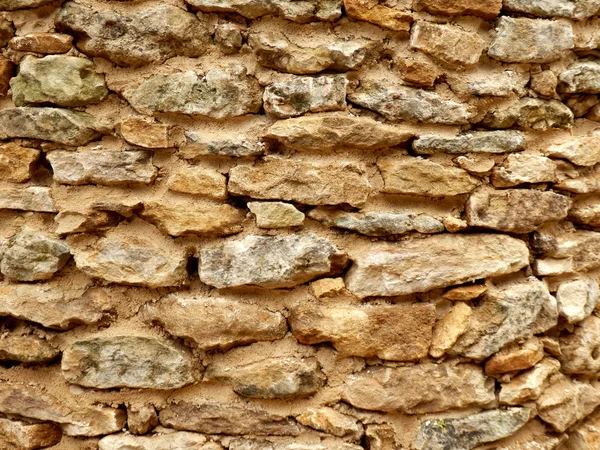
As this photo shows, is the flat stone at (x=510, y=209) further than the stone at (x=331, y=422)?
Yes

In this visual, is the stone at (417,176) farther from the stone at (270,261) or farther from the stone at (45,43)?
the stone at (45,43)

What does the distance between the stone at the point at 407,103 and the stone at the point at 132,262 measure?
658 mm

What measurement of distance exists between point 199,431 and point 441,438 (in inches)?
25.2

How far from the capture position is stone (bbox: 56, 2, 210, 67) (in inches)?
56.0

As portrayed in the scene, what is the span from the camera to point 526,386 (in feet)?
4.76

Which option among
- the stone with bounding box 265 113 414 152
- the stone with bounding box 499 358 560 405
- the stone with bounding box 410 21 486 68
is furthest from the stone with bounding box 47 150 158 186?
the stone with bounding box 499 358 560 405

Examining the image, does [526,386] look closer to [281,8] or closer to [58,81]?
[281,8]

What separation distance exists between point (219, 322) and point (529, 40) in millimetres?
1178

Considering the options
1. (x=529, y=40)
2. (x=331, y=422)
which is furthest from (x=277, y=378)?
(x=529, y=40)

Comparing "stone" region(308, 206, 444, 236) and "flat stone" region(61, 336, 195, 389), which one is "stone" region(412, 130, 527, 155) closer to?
"stone" region(308, 206, 444, 236)

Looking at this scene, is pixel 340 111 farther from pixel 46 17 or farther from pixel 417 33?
pixel 46 17

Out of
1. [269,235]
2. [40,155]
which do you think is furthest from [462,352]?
[40,155]

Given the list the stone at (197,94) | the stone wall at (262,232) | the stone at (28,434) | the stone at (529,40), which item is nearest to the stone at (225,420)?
the stone wall at (262,232)

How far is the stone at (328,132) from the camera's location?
142cm
